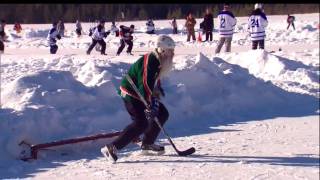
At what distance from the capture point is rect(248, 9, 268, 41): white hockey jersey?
606 inches

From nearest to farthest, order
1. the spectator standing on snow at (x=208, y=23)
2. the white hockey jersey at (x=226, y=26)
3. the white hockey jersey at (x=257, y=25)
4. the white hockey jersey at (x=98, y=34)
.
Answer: the white hockey jersey at (x=257, y=25)
the white hockey jersey at (x=226, y=26)
the white hockey jersey at (x=98, y=34)
the spectator standing on snow at (x=208, y=23)

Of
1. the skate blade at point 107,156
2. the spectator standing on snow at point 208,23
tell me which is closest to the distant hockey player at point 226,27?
the spectator standing on snow at point 208,23

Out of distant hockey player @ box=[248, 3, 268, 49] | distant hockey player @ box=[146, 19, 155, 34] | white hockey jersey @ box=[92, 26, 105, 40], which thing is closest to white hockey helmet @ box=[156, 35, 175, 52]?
distant hockey player @ box=[248, 3, 268, 49]

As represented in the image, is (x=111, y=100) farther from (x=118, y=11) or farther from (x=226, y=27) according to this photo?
(x=118, y=11)

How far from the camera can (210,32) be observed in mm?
24094

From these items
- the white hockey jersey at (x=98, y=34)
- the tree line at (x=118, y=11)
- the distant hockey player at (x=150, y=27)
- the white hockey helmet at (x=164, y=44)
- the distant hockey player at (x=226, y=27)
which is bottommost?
the distant hockey player at (x=150, y=27)

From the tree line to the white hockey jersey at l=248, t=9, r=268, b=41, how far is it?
1187 centimetres

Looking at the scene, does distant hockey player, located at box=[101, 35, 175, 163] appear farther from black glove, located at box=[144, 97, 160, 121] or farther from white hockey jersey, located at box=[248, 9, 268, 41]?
white hockey jersey, located at box=[248, 9, 268, 41]

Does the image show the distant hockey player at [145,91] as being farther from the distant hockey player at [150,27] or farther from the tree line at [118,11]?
the distant hockey player at [150,27]

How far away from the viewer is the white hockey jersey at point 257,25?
1540 cm

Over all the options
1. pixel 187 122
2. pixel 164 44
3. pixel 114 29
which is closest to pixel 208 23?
pixel 114 29

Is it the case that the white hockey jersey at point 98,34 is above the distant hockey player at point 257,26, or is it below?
below

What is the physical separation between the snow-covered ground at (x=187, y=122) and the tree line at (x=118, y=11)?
1576 centimetres

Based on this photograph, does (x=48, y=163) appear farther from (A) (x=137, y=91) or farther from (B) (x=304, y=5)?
(B) (x=304, y=5)
